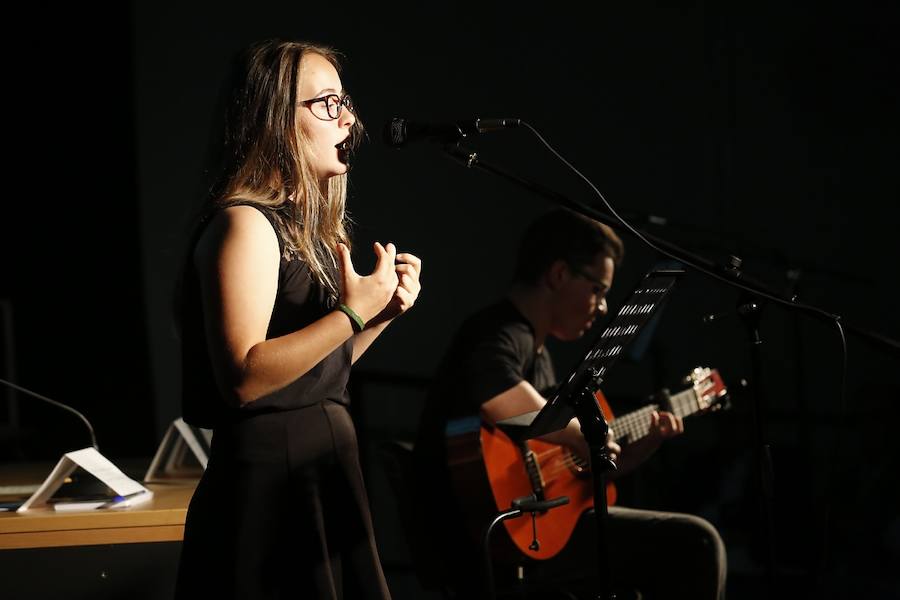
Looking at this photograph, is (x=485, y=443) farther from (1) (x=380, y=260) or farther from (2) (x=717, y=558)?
(1) (x=380, y=260)

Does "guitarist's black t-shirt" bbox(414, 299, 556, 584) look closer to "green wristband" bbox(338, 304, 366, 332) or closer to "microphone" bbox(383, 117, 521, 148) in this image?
"microphone" bbox(383, 117, 521, 148)

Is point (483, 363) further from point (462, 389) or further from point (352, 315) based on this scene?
point (352, 315)

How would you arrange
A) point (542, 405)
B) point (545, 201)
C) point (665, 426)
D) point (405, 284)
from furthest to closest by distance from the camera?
point (545, 201) → point (665, 426) → point (542, 405) → point (405, 284)

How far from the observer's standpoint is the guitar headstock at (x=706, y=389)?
324 centimetres

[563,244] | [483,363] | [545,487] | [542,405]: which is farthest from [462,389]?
[563,244]

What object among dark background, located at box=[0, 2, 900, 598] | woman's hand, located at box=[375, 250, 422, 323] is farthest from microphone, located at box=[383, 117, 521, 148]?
dark background, located at box=[0, 2, 900, 598]

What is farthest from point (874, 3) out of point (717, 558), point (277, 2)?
point (717, 558)

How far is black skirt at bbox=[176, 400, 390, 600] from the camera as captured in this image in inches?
63.4

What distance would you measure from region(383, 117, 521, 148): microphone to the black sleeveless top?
0.30m

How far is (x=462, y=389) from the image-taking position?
2.86 m

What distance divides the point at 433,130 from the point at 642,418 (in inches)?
61.6

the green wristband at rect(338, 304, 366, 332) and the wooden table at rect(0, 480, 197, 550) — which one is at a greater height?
the green wristband at rect(338, 304, 366, 332)

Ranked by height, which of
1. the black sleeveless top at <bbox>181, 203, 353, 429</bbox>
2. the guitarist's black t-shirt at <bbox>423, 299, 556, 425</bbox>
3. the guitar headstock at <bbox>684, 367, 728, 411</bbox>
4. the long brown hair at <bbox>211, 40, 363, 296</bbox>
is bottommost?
the guitar headstock at <bbox>684, 367, 728, 411</bbox>

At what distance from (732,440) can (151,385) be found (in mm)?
2630
